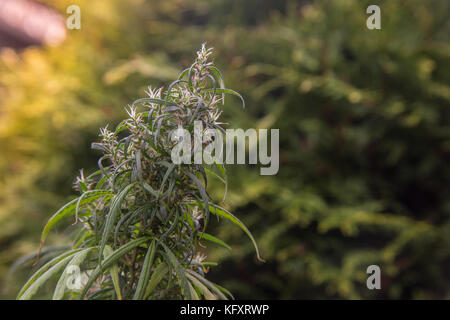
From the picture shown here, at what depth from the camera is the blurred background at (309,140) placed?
144 centimetres

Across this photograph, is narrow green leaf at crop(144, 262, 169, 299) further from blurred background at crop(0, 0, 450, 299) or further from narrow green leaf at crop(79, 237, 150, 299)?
blurred background at crop(0, 0, 450, 299)

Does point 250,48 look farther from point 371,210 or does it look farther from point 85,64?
point 371,210

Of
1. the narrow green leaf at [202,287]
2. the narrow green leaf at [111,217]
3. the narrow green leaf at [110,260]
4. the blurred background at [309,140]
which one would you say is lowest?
the narrow green leaf at [202,287]

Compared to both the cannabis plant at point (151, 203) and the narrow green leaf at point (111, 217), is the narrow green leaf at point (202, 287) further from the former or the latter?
the narrow green leaf at point (111, 217)

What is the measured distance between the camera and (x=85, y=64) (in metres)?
1.97

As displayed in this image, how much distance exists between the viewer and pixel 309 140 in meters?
1.66

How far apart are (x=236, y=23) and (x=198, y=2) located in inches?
13.5

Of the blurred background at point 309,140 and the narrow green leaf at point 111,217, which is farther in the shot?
the blurred background at point 309,140

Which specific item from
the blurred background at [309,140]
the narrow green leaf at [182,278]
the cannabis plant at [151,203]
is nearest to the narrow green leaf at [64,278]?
the cannabis plant at [151,203]

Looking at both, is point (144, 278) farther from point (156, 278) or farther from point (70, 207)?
point (70, 207)

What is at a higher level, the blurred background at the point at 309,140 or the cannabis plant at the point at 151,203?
the blurred background at the point at 309,140

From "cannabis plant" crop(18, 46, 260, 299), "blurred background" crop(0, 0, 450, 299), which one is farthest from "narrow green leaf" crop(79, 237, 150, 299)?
"blurred background" crop(0, 0, 450, 299)

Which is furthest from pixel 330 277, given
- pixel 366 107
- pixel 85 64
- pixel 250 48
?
pixel 85 64

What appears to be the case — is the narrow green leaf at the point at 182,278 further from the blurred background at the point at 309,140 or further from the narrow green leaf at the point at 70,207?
the blurred background at the point at 309,140
